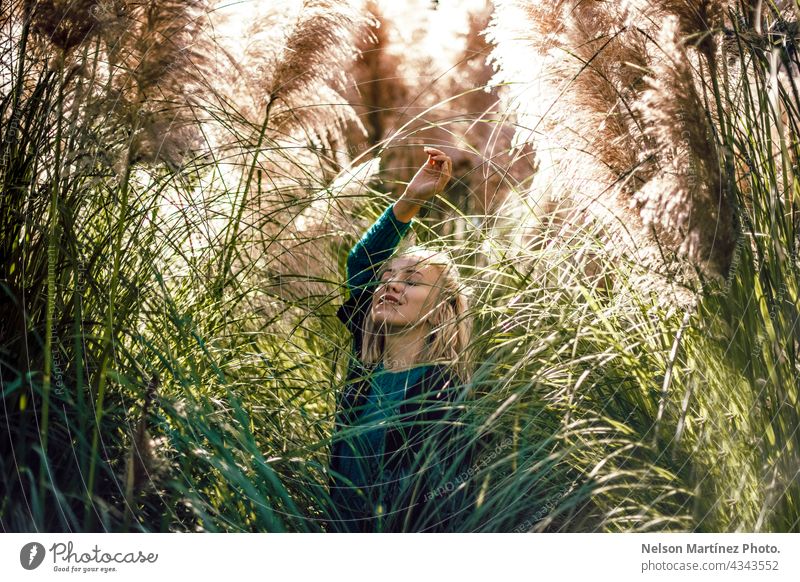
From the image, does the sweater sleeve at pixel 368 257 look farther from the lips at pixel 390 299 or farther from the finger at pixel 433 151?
the finger at pixel 433 151

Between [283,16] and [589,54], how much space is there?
1184mm

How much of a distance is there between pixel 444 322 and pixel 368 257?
324mm

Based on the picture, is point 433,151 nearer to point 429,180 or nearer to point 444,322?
point 429,180

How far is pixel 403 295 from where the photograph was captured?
7.33 ft

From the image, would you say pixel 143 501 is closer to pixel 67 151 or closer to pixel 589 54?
pixel 67 151

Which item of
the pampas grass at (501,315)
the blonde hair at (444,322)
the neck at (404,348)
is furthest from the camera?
the neck at (404,348)

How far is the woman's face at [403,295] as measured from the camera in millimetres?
2215

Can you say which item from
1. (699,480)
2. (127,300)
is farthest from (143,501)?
(699,480)

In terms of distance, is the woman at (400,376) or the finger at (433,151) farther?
the finger at (433,151)
